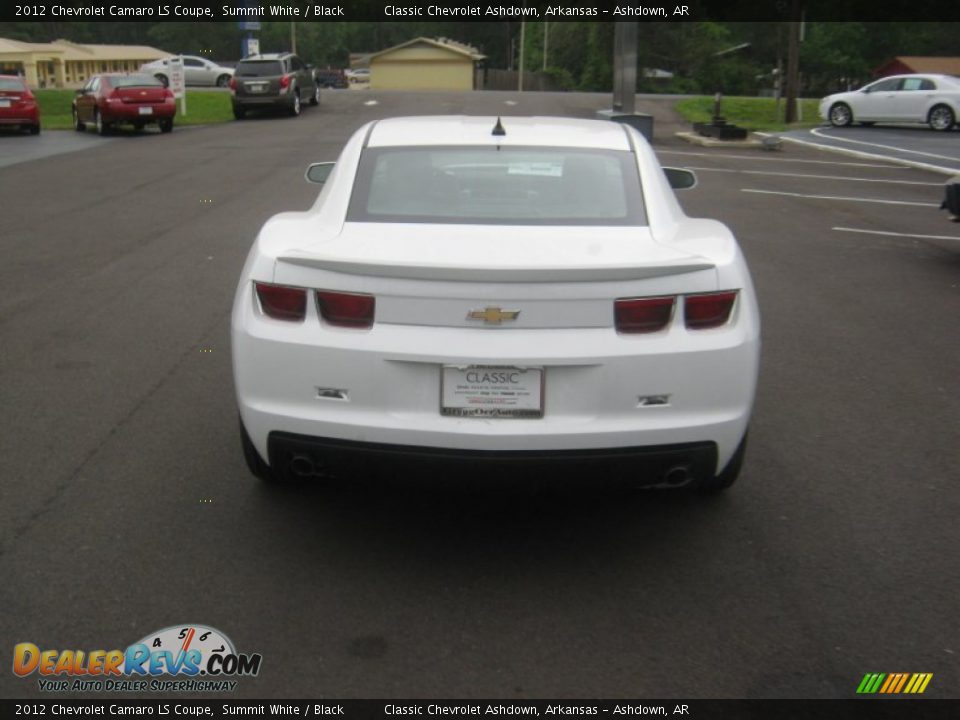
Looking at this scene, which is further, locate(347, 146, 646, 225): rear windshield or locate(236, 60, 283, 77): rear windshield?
locate(236, 60, 283, 77): rear windshield

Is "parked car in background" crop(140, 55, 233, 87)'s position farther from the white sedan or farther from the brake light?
the brake light

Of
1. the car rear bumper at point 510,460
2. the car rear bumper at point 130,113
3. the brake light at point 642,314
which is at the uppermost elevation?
the brake light at point 642,314

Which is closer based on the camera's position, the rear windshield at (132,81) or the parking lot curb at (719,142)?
the parking lot curb at (719,142)

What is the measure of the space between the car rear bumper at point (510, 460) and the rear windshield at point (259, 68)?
30.4 m

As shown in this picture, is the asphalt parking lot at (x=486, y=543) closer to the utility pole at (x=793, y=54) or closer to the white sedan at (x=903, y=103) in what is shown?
the white sedan at (x=903, y=103)

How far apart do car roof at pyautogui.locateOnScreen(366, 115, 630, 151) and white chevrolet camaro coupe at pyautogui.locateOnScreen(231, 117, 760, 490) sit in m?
0.90

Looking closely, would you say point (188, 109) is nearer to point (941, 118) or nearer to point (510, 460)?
point (941, 118)

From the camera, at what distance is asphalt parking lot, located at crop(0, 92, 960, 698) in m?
3.55

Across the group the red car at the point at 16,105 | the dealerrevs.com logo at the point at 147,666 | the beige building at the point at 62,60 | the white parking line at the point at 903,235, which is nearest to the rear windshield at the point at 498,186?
the dealerrevs.com logo at the point at 147,666

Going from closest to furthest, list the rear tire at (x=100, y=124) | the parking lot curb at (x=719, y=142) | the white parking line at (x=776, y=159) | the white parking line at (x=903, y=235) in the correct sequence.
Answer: the white parking line at (x=903, y=235) < the white parking line at (x=776, y=159) < the parking lot curb at (x=719, y=142) < the rear tire at (x=100, y=124)

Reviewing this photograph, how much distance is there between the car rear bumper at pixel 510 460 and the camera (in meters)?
3.91

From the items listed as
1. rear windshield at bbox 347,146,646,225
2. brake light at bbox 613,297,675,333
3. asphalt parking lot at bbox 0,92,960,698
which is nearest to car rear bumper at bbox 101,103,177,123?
asphalt parking lot at bbox 0,92,960,698
